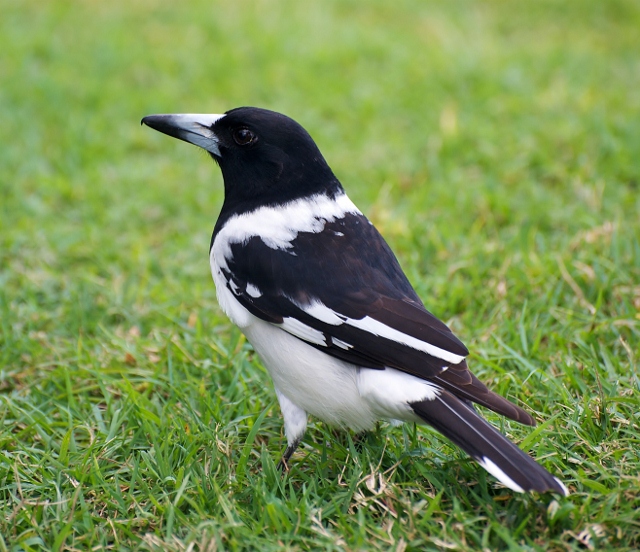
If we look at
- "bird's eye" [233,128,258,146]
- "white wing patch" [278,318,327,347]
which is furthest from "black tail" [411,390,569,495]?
"bird's eye" [233,128,258,146]

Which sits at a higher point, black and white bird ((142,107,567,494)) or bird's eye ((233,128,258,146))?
bird's eye ((233,128,258,146))

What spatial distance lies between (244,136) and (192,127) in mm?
251

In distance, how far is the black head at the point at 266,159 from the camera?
8.93 feet

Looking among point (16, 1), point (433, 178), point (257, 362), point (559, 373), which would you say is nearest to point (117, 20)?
point (16, 1)

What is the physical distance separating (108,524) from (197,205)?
2666 mm

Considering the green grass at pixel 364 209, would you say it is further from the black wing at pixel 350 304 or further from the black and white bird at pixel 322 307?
the black wing at pixel 350 304

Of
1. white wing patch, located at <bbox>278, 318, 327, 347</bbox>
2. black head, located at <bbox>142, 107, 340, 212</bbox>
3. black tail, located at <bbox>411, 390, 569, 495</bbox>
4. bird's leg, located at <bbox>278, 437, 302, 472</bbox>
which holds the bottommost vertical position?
bird's leg, located at <bbox>278, 437, 302, 472</bbox>

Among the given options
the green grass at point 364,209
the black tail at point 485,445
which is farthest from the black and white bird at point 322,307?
the green grass at point 364,209

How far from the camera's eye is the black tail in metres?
2.04

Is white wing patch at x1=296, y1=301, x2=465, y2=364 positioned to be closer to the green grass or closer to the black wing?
the black wing

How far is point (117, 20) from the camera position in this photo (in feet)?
23.5

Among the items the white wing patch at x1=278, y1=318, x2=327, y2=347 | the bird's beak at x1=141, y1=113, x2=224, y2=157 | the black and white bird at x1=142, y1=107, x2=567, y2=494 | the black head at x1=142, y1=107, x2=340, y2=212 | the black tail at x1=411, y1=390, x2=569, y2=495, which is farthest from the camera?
the bird's beak at x1=141, y1=113, x2=224, y2=157

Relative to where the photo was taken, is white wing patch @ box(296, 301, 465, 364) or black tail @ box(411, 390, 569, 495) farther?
white wing patch @ box(296, 301, 465, 364)

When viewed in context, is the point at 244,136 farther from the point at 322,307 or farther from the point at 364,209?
the point at 364,209
